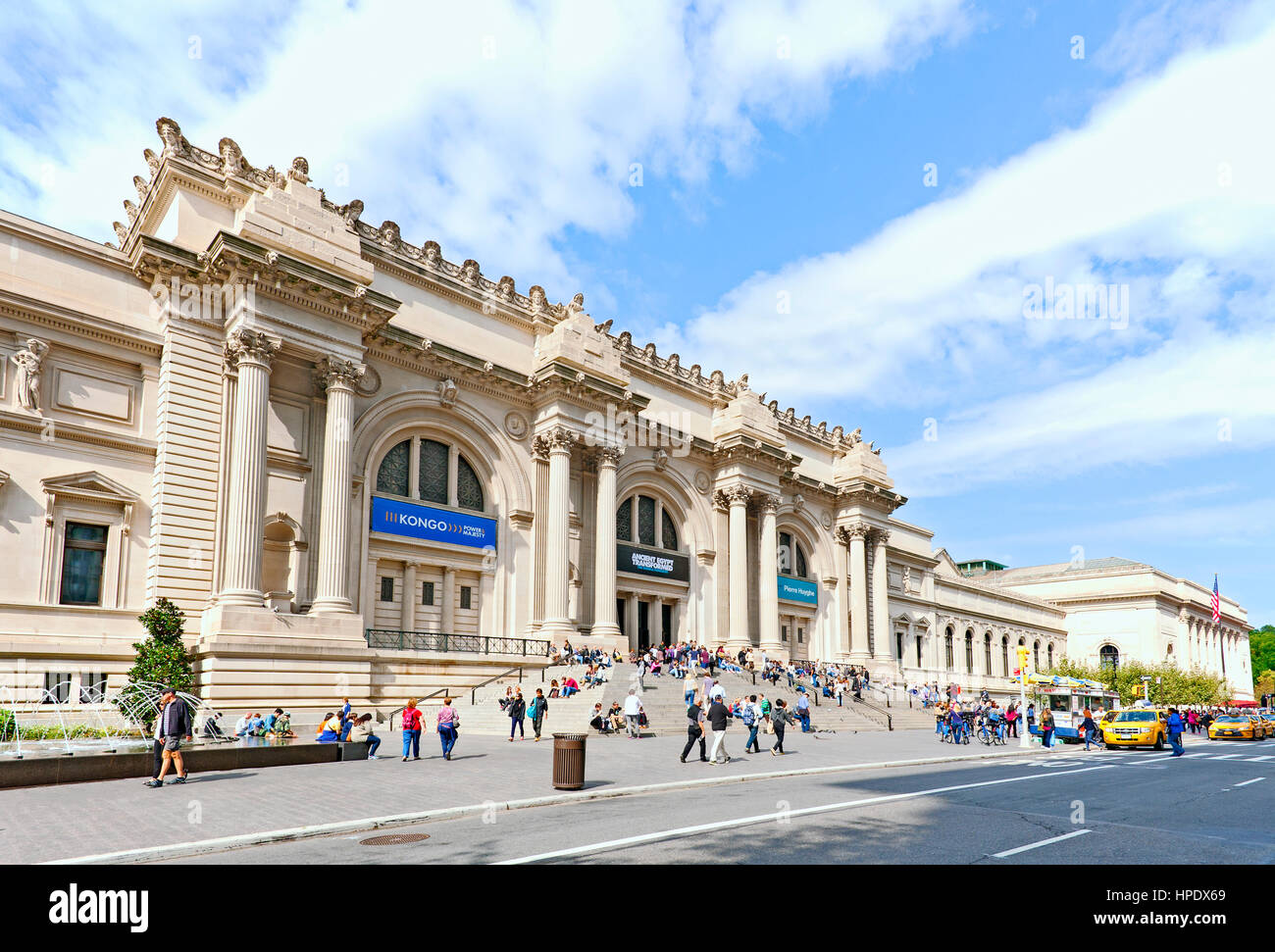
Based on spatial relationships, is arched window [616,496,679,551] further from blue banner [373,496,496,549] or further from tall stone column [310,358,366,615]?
tall stone column [310,358,366,615]

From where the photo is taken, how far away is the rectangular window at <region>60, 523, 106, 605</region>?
87.7 feet

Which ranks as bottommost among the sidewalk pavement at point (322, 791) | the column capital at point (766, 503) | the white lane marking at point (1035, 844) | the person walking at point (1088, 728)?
the person walking at point (1088, 728)

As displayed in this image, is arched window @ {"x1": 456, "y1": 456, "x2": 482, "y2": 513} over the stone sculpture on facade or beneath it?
beneath

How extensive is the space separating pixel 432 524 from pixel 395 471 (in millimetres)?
2546

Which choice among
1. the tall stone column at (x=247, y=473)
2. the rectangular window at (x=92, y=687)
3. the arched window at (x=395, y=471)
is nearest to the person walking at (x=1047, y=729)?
the arched window at (x=395, y=471)

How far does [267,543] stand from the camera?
3102 cm

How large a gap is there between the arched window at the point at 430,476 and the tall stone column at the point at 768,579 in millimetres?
18146

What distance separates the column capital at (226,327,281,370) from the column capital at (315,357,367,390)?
6.35ft

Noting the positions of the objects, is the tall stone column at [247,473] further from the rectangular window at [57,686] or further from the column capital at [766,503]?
the column capital at [766,503]

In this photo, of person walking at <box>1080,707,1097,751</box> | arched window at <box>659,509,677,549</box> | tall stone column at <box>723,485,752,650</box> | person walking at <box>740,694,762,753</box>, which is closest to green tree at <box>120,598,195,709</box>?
person walking at <box>740,694,762,753</box>

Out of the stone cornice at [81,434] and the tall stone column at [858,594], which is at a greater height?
the stone cornice at [81,434]

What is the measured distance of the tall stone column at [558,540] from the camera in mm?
37625

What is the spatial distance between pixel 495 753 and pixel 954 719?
1698 centimetres
